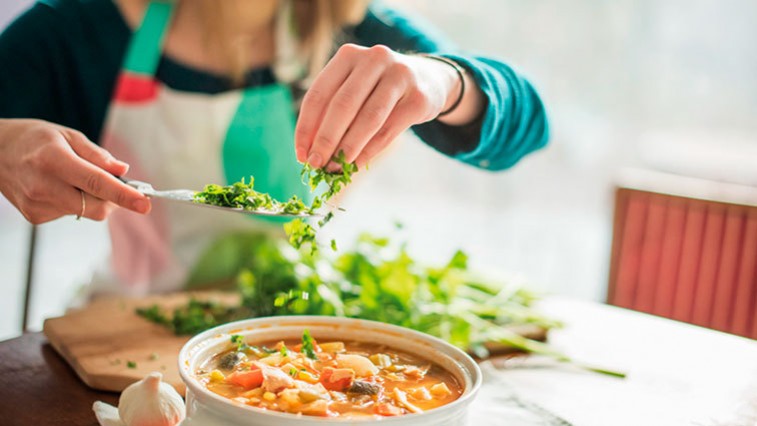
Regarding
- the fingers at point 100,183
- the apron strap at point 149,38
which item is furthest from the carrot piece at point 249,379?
the apron strap at point 149,38

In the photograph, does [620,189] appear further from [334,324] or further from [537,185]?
[334,324]

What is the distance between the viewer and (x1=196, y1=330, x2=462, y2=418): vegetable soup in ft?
3.21

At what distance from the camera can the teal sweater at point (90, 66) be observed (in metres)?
1.80

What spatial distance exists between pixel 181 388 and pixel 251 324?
0.25 m

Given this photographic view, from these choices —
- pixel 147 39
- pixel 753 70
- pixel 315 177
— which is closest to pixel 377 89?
pixel 315 177

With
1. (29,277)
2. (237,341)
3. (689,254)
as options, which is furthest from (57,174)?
(689,254)

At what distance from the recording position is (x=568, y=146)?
16.0ft

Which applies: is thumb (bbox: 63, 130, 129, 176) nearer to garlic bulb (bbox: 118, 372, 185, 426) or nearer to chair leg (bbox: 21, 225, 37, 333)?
garlic bulb (bbox: 118, 372, 185, 426)

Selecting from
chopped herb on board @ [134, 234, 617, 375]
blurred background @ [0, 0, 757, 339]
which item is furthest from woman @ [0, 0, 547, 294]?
blurred background @ [0, 0, 757, 339]

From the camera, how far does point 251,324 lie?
1205 mm

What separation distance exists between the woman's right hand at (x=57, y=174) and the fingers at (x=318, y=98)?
28cm

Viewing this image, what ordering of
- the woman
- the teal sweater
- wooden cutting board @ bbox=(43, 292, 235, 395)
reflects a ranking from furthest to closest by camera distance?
the woman < the teal sweater < wooden cutting board @ bbox=(43, 292, 235, 395)

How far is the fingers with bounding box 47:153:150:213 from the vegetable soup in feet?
0.93

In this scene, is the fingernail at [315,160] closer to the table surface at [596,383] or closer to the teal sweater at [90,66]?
the table surface at [596,383]
